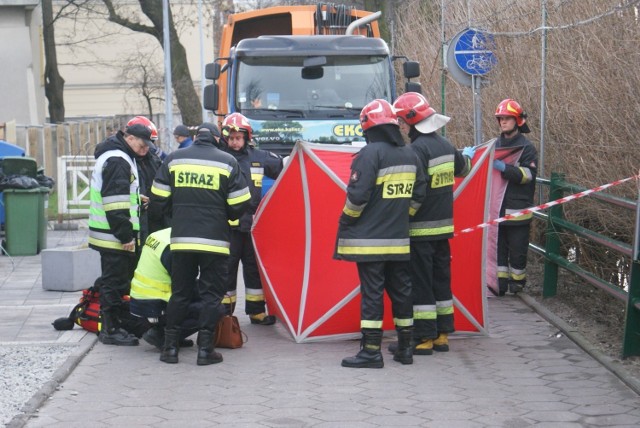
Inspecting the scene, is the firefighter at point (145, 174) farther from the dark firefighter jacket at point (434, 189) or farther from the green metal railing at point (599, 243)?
the green metal railing at point (599, 243)

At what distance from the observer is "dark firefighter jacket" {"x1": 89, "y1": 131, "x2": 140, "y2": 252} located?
8.55 m

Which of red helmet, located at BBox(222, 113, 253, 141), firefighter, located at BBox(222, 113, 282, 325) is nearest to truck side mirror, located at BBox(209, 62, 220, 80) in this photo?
firefighter, located at BBox(222, 113, 282, 325)

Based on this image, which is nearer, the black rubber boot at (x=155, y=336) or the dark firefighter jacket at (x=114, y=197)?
the black rubber boot at (x=155, y=336)

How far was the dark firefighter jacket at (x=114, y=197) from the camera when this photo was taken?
8547 mm

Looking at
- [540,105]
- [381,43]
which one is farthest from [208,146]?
[381,43]

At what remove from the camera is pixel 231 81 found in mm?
14125

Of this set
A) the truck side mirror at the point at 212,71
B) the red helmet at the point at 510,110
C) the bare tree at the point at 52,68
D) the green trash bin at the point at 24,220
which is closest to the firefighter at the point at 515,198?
the red helmet at the point at 510,110

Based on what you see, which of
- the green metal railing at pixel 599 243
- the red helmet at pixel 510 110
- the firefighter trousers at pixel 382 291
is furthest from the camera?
the red helmet at pixel 510 110

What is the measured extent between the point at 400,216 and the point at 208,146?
1488 millimetres

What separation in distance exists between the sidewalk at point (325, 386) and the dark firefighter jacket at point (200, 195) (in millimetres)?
942

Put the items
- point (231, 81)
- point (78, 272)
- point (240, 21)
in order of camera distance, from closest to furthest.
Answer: point (78, 272) < point (231, 81) < point (240, 21)

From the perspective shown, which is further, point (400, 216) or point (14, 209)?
point (14, 209)

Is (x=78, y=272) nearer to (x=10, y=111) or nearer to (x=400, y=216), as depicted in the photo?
(x=400, y=216)

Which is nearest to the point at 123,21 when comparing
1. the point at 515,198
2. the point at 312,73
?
the point at 312,73
